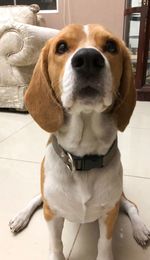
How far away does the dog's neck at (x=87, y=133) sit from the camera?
77 centimetres

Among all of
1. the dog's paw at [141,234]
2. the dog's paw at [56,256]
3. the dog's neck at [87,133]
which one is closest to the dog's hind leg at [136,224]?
the dog's paw at [141,234]

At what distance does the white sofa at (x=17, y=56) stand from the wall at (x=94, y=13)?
1.21 metres

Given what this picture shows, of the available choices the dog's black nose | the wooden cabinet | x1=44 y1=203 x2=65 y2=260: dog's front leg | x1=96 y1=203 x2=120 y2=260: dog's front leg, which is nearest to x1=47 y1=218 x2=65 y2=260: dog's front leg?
x1=44 y1=203 x2=65 y2=260: dog's front leg

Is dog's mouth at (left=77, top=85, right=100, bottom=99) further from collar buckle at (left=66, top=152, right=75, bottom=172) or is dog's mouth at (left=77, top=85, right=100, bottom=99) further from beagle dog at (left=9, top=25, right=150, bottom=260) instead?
collar buckle at (left=66, top=152, right=75, bottom=172)

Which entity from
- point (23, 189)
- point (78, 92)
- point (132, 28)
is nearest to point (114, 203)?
point (78, 92)

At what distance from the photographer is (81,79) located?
655 mm

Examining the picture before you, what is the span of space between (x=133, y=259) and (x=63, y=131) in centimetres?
45

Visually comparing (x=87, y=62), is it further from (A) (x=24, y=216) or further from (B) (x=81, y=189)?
(A) (x=24, y=216)

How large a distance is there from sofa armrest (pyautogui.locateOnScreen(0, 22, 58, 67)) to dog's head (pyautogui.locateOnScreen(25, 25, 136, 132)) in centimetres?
132

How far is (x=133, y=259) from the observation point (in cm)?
91

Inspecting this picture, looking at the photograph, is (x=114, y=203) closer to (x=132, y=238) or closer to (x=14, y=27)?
(x=132, y=238)

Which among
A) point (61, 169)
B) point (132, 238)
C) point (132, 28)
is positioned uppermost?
point (132, 28)

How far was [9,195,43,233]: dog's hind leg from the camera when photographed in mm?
1009

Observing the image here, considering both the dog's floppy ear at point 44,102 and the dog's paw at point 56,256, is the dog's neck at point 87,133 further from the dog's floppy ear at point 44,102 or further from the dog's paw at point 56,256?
the dog's paw at point 56,256
